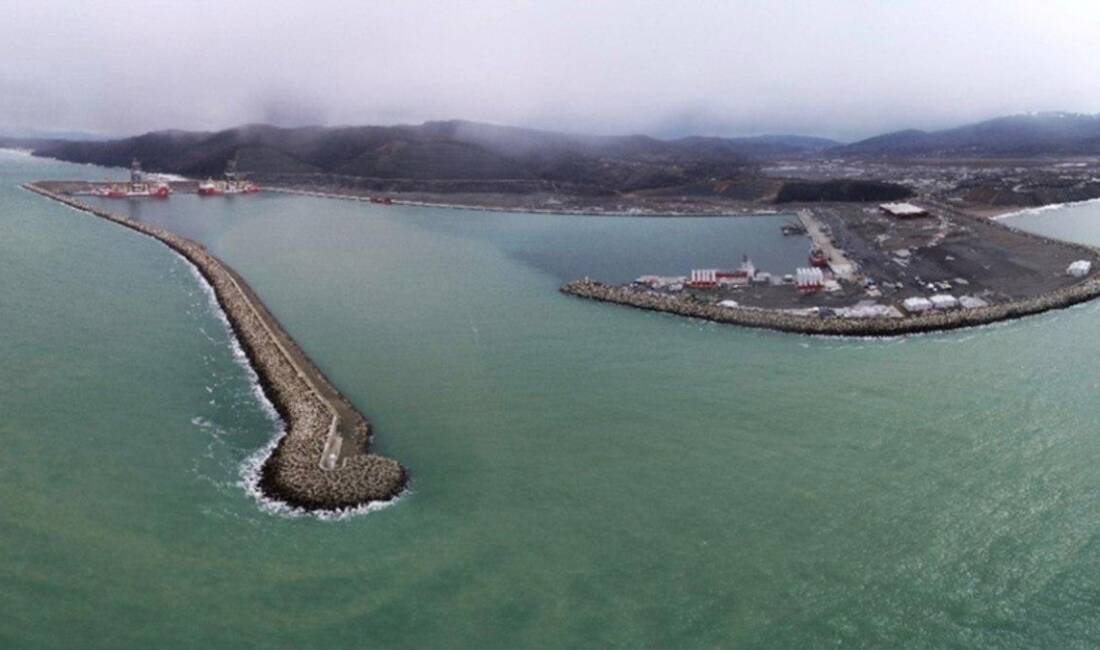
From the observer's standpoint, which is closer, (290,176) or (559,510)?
(559,510)

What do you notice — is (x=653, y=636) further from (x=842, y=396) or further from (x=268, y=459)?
(x=842, y=396)

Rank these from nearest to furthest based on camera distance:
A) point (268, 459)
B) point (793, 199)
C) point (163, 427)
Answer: point (268, 459) → point (163, 427) → point (793, 199)

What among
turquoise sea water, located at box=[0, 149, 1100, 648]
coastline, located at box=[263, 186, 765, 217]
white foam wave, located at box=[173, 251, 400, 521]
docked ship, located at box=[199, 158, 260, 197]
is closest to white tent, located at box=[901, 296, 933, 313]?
turquoise sea water, located at box=[0, 149, 1100, 648]

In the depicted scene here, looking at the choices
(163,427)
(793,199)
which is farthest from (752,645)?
(793,199)

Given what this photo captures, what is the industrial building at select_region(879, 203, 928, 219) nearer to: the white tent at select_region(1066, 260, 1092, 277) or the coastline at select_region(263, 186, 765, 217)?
the coastline at select_region(263, 186, 765, 217)

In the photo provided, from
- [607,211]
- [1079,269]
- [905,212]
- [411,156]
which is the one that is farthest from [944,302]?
[411,156]

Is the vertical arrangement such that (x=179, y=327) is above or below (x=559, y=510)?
above
